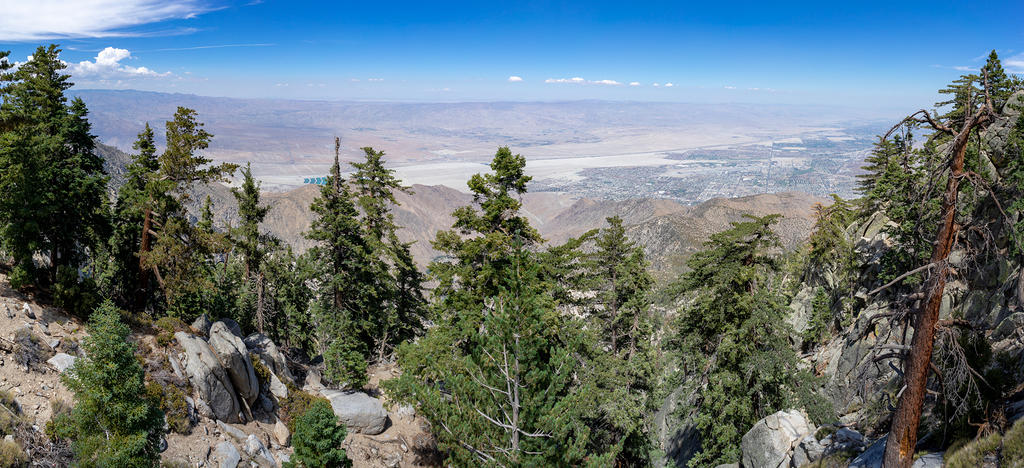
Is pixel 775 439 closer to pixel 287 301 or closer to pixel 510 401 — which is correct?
pixel 510 401

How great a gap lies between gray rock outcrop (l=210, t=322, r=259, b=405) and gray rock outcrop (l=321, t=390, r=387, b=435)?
3.97 meters

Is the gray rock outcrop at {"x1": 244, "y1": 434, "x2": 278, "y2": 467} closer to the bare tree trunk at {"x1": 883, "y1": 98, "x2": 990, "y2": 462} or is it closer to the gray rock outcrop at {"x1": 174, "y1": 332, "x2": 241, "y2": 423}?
the gray rock outcrop at {"x1": 174, "y1": 332, "x2": 241, "y2": 423}

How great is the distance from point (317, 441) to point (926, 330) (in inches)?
633

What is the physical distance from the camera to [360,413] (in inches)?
927

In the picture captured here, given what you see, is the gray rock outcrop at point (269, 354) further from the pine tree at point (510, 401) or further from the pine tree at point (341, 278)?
the pine tree at point (510, 401)

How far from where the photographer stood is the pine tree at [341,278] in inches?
1027

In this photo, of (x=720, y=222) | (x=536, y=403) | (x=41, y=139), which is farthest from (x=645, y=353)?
(x=720, y=222)

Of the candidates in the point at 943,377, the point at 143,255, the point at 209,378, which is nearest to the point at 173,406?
the point at 209,378

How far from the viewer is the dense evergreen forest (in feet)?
30.0

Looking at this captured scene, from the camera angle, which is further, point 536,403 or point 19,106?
point 19,106

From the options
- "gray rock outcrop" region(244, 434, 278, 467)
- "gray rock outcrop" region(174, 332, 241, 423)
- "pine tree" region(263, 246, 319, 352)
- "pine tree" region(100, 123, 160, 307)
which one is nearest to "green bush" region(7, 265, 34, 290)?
"pine tree" region(100, 123, 160, 307)

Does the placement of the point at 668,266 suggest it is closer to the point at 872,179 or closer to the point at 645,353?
the point at 872,179

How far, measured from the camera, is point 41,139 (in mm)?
18844

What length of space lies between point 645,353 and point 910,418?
14333 millimetres
